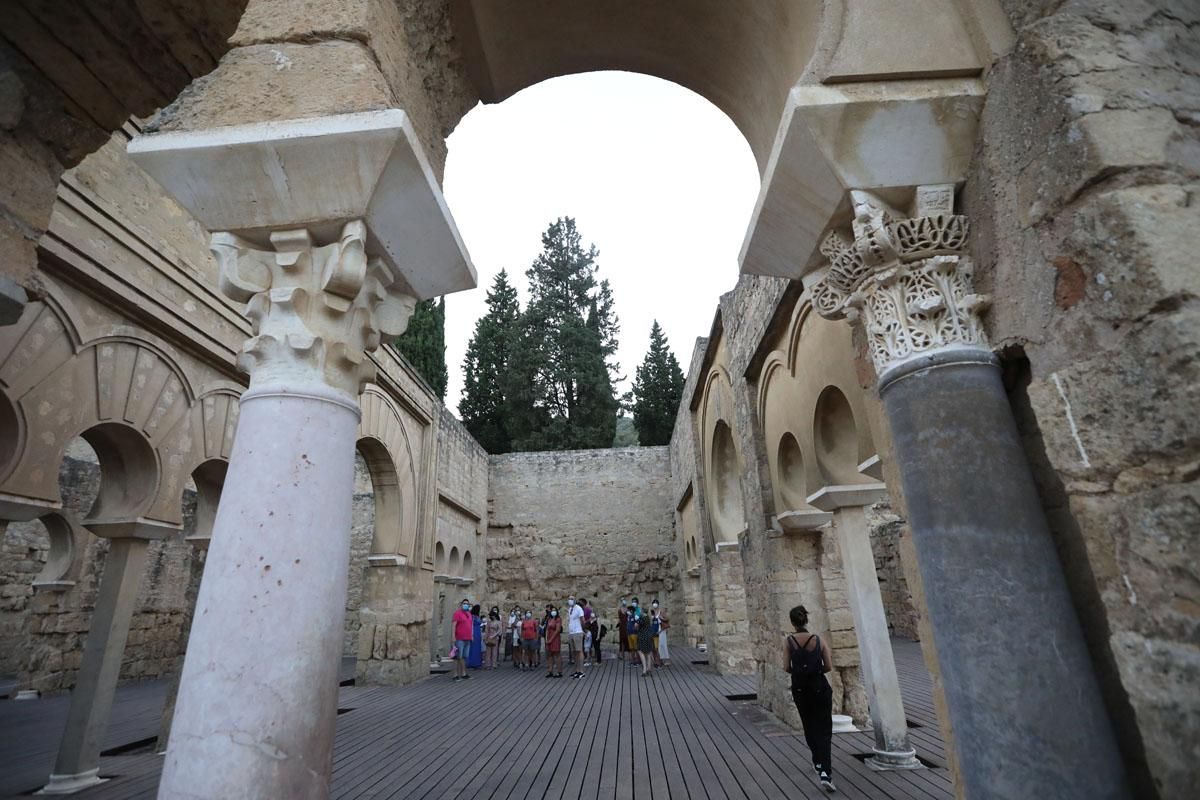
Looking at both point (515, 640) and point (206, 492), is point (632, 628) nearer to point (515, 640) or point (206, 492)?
point (515, 640)

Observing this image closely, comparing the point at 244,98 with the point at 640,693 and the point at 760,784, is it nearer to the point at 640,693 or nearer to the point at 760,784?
the point at 760,784

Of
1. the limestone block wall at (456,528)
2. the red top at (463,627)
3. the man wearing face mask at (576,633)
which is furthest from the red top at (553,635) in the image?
the limestone block wall at (456,528)

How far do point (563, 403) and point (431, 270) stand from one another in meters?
21.8

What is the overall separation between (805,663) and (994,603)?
2.76m

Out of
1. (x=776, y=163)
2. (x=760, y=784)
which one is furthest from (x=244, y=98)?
(x=760, y=784)

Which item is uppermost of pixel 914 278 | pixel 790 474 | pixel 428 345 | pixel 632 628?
pixel 428 345

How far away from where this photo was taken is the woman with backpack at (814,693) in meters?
4.11

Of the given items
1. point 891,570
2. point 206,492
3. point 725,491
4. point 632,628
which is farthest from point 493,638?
point 891,570

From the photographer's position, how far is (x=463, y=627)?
11.7m

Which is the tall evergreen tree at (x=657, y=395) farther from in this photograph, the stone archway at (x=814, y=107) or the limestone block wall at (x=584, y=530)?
the stone archway at (x=814, y=107)

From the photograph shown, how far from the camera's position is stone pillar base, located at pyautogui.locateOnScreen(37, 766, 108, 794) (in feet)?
15.5

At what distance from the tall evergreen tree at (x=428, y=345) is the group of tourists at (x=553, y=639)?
8373 millimetres

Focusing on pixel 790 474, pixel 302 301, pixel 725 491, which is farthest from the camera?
pixel 725 491

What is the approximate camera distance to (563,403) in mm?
24453
